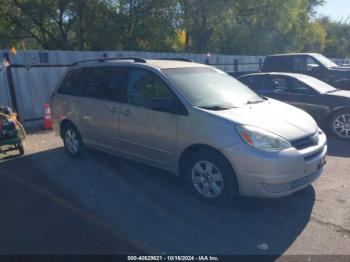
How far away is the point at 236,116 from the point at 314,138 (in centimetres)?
105

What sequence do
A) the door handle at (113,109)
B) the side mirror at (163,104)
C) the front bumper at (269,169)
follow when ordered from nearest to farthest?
the front bumper at (269,169) < the side mirror at (163,104) < the door handle at (113,109)

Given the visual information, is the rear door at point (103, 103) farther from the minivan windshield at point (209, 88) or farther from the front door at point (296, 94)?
the front door at point (296, 94)

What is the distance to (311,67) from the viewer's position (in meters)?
11.5

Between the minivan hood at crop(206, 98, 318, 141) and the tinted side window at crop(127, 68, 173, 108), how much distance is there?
92 cm

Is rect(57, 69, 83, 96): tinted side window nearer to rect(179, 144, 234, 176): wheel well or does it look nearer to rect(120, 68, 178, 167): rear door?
rect(120, 68, 178, 167): rear door

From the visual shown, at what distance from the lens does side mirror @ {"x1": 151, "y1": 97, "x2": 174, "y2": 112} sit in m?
4.39

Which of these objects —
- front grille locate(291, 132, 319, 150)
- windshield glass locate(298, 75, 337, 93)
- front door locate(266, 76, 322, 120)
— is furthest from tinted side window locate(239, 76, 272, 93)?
front grille locate(291, 132, 319, 150)

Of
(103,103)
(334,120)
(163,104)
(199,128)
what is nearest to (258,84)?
(334,120)

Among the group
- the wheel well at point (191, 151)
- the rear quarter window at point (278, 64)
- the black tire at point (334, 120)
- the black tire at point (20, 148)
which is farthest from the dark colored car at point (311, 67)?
the black tire at point (20, 148)

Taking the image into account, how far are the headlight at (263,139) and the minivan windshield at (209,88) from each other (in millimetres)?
611

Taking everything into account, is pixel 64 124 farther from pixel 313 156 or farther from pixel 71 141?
pixel 313 156

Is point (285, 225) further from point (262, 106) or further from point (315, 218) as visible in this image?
point (262, 106)

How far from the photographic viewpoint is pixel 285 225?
12.2 ft

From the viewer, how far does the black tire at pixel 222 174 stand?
13.1 ft
